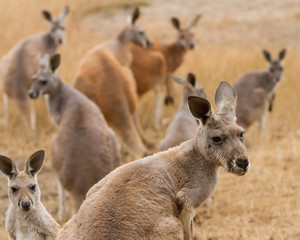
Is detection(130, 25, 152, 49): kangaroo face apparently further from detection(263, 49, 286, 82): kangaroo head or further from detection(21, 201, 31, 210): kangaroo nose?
detection(21, 201, 31, 210): kangaroo nose

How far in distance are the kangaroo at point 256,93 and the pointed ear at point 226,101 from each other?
3971mm

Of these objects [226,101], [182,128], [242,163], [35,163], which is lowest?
[182,128]

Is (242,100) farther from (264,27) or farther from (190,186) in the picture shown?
(264,27)

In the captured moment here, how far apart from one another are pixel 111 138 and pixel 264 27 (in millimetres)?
9213

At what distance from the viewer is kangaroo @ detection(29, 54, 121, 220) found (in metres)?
5.87

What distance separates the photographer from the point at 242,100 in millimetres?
8812

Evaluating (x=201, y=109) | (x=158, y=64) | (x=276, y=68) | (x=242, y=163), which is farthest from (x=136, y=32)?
(x=242, y=163)

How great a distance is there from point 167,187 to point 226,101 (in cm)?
79

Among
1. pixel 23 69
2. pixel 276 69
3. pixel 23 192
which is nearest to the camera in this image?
pixel 23 192

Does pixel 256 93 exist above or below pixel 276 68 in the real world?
below

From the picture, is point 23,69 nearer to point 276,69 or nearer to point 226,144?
point 276,69

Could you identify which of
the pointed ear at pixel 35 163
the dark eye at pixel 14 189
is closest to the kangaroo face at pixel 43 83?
the pointed ear at pixel 35 163

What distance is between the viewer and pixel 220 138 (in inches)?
170

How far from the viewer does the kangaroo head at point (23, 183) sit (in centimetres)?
489
